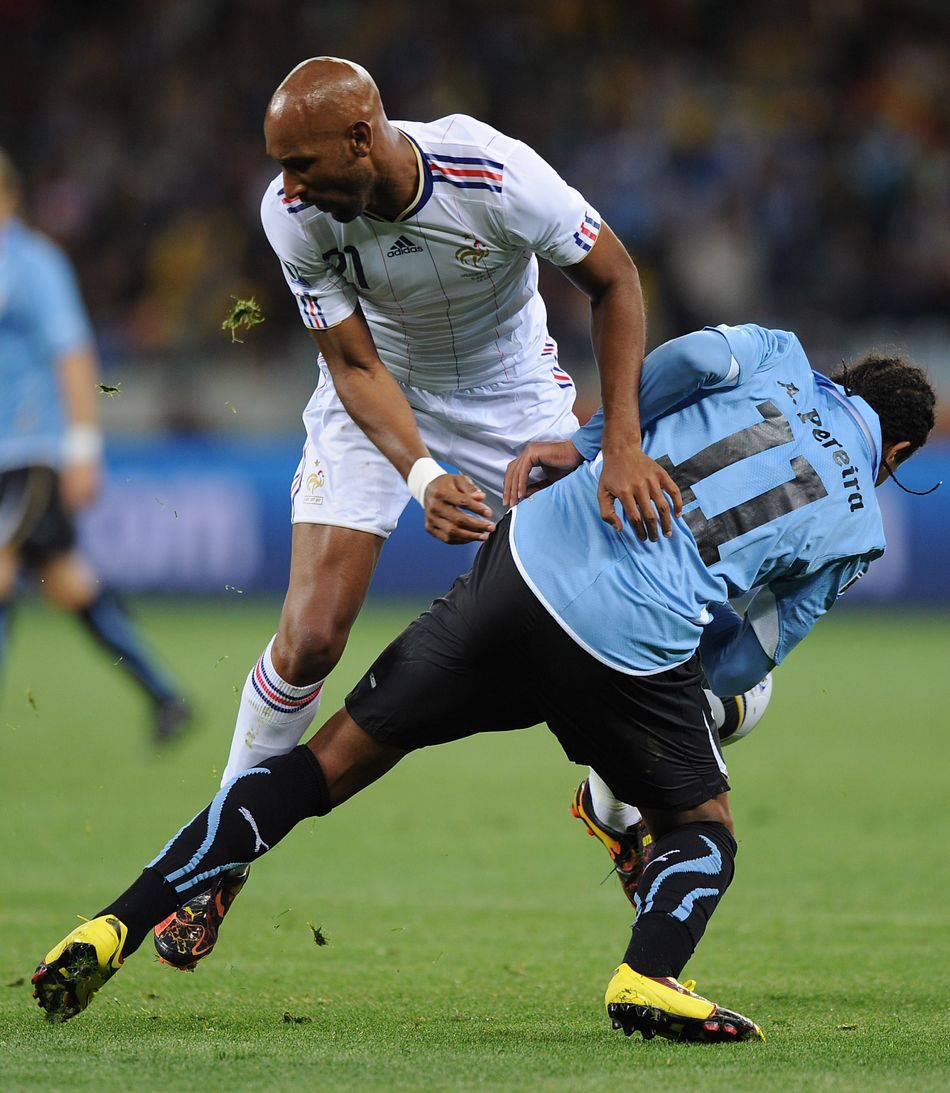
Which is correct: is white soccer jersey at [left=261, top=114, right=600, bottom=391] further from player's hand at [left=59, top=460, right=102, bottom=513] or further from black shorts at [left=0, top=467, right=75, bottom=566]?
black shorts at [left=0, top=467, right=75, bottom=566]

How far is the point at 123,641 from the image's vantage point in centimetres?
791

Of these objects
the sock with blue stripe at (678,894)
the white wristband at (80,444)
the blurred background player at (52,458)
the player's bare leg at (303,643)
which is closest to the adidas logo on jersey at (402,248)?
the player's bare leg at (303,643)

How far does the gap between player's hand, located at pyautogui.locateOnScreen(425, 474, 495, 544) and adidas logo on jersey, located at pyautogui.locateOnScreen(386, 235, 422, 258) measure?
2.35ft

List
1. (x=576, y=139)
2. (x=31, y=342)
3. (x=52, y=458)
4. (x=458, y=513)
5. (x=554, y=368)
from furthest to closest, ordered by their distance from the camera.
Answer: (x=576, y=139) < (x=31, y=342) < (x=52, y=458) < (x=554, y=368) < (x=458, y=513)

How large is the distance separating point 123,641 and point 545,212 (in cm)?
467

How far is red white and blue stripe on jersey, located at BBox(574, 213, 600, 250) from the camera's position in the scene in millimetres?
3803

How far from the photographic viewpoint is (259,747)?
4.17 metres

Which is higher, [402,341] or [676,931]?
[402,341]

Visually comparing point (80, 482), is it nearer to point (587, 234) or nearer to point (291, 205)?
point (291, 205)

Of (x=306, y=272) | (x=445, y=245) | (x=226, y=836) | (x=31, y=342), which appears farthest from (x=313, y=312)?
(x=31, y=342)

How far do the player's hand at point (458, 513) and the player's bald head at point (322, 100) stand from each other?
31.3 inches

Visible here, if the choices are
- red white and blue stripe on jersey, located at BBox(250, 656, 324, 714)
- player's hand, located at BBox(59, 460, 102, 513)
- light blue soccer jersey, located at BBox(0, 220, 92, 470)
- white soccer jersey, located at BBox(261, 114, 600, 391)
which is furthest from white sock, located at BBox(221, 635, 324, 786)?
light blue soccer jersey, located at BBox(0, 220, 92, 470)

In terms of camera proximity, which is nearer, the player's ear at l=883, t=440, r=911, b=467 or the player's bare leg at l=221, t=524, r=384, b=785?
the player's ear at l=883, t=440, r=911, b=467

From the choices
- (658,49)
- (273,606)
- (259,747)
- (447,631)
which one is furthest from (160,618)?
(447,631)
